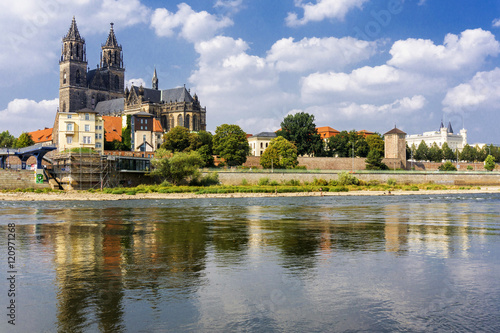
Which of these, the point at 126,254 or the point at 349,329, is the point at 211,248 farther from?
the point at 349,329

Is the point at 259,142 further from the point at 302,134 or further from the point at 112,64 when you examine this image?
the point at 112,64

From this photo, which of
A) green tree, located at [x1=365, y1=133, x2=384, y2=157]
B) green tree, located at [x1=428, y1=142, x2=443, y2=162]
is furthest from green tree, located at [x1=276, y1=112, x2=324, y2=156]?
green tree, located at [x1=428, y1=142, x2=443, y2=162]

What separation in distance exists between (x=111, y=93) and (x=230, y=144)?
80.4 m

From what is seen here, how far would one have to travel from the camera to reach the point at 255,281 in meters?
14.2

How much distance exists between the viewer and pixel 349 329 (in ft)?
33.8

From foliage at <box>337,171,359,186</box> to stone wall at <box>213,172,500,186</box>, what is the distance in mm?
4278

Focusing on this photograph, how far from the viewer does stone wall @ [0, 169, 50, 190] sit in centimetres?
6481

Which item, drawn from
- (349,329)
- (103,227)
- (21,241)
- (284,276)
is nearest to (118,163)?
(103,227)

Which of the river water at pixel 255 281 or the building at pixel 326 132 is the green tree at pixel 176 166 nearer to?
the river water at pixel 255 281

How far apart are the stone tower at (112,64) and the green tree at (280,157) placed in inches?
3265

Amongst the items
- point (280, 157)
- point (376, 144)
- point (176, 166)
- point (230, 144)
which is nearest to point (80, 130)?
point (176, 166)

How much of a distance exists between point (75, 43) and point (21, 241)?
460 ft

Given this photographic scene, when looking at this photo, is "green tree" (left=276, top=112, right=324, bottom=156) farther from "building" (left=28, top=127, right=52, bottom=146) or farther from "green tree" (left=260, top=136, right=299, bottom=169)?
"building" (left=28, top=127, right=52, bottom=146)

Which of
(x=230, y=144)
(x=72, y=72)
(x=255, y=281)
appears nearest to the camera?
(x=255, y=281)
